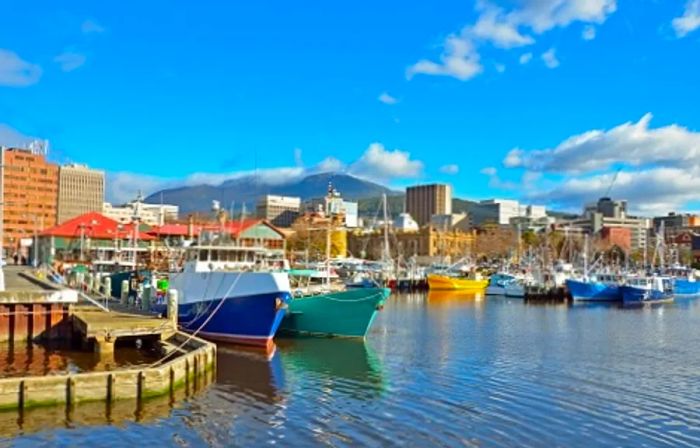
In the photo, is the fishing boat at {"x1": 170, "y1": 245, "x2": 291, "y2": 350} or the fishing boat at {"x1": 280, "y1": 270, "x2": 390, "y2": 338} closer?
the fishing boat at {"x1": 170, "y1": 245, "x2": 291, "y2": 350}

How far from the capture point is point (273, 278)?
113 feet

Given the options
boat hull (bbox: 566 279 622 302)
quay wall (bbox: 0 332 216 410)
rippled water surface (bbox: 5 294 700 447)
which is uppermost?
boat hull (bbox: 566 279 622 302)

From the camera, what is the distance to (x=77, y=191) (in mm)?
187125

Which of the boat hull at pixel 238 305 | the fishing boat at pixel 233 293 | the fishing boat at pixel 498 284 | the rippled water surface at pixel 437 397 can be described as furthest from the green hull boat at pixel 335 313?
the fishing boat at pixel 498 284

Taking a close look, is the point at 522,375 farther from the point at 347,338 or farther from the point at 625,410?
the point at 347,338

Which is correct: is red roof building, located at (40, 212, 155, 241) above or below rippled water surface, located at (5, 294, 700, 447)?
above

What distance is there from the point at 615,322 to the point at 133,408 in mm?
43010

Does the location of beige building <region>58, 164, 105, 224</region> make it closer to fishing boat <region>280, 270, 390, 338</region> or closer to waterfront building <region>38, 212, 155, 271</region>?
waterfront building <region>38, 212, 155, 271</region>

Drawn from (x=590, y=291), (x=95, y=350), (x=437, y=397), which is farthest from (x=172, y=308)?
(x=590, y=291)

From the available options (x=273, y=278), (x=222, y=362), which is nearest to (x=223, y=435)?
(x=222, y=362)

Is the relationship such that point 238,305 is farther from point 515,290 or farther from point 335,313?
point 515,290

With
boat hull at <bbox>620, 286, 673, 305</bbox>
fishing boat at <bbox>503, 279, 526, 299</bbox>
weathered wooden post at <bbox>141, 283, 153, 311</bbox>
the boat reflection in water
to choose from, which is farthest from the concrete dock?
boat hull at <bbox>620, 286, 673, 305</bbox>

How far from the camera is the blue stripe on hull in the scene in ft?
114

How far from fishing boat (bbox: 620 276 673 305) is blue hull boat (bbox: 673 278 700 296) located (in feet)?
55.4
